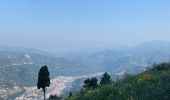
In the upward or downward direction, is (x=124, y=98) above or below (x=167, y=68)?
below

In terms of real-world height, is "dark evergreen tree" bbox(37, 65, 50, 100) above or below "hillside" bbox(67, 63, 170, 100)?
above

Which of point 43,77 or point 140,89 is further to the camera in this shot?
point 43,77

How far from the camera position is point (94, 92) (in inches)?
1122

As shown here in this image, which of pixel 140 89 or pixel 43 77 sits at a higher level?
pixel 43 77

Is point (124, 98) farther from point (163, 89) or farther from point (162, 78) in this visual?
point (162, 78)

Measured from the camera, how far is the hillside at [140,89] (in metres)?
24.7

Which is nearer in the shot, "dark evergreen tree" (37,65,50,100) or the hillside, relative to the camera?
the hillside

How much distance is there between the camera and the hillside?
24.7m

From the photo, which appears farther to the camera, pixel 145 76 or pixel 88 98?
pixel 145 76

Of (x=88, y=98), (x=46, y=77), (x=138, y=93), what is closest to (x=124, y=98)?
(x=138, y=93)

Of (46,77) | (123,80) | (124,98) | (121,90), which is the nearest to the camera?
(124,98)

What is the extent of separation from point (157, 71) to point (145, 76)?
2029 millimetres

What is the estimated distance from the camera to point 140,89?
85.7 feet

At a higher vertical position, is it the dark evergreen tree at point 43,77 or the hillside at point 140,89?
the dark evergreen tree at point 43,77
